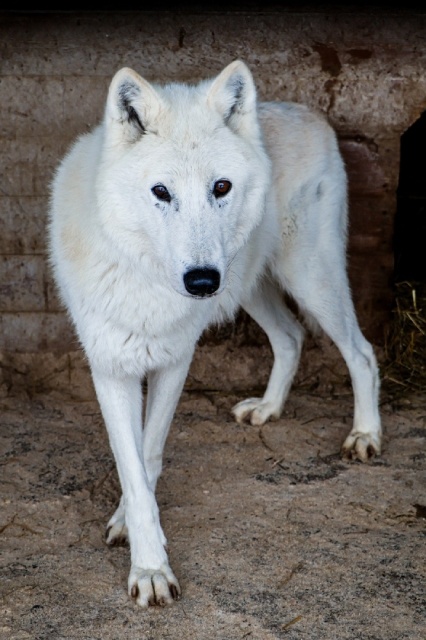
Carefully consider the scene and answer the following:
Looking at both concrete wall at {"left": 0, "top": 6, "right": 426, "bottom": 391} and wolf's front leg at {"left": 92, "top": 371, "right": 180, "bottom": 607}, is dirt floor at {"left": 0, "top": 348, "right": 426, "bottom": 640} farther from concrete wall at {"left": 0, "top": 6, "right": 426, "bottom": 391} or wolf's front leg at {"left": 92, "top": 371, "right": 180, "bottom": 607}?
concrete wall at {"left": 0, "top": 6, "right": 426, "bottom": 391}

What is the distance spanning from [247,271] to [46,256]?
1.51 m

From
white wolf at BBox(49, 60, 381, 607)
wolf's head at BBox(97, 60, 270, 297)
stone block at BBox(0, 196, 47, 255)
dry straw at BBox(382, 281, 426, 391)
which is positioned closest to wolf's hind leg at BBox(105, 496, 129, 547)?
white wolf at BBox(49, 60, 381, 607)

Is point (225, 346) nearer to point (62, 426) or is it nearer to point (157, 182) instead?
point (62, 426)

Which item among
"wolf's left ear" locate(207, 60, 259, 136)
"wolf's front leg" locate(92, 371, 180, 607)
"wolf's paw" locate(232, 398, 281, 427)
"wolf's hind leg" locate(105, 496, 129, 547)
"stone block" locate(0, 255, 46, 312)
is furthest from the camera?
"stone block" locate(0, 255, 46, 312)

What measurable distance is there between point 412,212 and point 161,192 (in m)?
4.08

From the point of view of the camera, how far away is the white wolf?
3.12 metres

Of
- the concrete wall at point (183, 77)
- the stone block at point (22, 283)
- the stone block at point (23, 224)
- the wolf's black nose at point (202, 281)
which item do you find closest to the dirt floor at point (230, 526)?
the stone block at point (22, 283)

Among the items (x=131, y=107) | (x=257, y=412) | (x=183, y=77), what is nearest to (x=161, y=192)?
(x=131, y=107)

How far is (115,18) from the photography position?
4.81 m

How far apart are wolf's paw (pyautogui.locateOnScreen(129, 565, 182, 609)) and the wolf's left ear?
1736mm

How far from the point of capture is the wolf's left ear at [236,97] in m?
3.37

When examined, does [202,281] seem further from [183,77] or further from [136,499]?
[183,77]

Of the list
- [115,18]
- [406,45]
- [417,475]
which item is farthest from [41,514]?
[406,45]

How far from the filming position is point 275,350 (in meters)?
4.96
